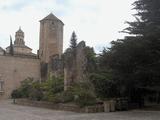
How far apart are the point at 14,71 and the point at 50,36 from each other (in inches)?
432

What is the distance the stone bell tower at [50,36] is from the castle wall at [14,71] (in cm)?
613

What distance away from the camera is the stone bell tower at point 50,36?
53656mm

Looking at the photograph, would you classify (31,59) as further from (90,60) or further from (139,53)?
(139,53)

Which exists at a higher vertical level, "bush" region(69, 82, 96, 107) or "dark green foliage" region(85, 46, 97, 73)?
"dark green foliage" region(85, 46, 97, 73)

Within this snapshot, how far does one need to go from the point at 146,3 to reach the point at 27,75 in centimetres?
2602

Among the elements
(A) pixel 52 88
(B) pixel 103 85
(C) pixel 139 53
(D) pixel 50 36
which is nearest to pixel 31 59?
(D) pixel 50 36

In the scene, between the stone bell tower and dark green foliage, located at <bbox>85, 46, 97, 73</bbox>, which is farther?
the stone bell tower

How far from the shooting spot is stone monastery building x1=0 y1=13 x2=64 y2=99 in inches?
1745

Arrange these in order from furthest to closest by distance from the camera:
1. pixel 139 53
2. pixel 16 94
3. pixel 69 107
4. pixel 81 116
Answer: pixel 16 94, pixel 69 107, pixel 139 53, pixel 81 116

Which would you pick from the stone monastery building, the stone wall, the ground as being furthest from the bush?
the stone monastery building

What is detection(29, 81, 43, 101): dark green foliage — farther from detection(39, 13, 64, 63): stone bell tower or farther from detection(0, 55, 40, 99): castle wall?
detection(39, 13, 64, 63): stone bell tower

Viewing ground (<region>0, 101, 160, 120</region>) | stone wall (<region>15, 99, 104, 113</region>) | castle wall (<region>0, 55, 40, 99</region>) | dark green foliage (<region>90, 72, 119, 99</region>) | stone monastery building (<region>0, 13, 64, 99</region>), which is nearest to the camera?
ground (<region>0, 101, 160, 120</region>)

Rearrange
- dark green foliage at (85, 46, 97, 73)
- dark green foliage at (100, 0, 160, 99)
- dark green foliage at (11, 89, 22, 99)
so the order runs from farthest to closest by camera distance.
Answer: dark green foliage at (11, 89, 22, 99) → dark green foliage at (85, 46, 97, 73) → dark green foliage at (100, 0, 160, 99)

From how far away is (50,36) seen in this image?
5394 centimetres
